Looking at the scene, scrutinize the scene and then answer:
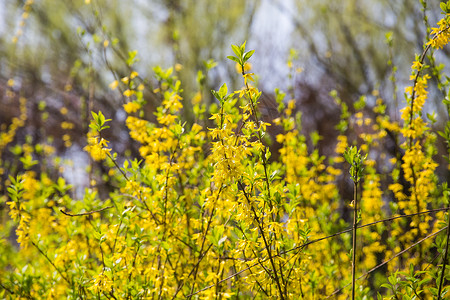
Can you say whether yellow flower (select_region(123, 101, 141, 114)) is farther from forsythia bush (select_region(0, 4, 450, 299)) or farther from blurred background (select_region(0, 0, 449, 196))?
blurred background (select_region(0, 0, 449, 196))

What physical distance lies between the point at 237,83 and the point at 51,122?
3893 millimetres

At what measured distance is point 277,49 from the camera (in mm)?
6750

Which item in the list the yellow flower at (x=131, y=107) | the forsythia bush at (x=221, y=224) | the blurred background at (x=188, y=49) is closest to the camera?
the forsythia bush at (x=221, y=224)

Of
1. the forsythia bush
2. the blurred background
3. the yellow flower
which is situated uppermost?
the blurred background

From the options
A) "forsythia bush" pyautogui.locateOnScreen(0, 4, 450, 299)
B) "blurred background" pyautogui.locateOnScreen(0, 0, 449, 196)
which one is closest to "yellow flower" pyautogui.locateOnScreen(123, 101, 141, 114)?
"forsythia bush" pyautogui.locateOnScreen(0, 4, 450, 299)

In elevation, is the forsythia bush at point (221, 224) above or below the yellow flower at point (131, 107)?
below

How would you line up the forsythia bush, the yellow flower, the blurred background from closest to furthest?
the forsythia bush < the yellow flower < the blurred background

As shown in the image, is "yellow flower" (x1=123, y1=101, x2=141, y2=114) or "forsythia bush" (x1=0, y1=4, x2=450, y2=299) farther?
"yellow flower" (x1=123, y1=101, x2=141, y2=114)

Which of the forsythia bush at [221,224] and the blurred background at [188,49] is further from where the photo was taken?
the blurred background at [188,49]

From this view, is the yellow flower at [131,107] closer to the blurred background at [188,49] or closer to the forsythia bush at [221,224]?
the forsythia bush at [221,224]

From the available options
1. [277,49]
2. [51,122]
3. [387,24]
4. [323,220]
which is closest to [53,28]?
[51,122]

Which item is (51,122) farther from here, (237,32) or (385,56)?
(385,56)

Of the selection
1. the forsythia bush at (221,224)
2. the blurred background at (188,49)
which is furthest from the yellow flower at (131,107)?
the blurred background at (188,49)

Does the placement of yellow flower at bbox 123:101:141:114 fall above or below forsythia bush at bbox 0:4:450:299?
above
